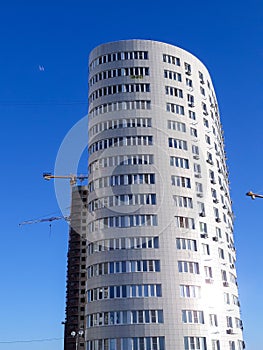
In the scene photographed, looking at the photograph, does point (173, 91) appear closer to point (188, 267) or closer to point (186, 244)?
point (186, 244)

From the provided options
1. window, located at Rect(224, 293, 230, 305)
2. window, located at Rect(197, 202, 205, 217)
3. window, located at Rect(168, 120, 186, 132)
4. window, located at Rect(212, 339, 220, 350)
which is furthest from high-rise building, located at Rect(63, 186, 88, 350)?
window, located at Rect(168, 120, 186, 132)

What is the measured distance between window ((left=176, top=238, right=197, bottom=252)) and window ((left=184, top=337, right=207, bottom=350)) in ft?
43.3

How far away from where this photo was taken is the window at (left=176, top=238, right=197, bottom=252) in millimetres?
65756

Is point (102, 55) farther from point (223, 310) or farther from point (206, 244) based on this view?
point (223, 310)

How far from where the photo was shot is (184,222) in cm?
6775

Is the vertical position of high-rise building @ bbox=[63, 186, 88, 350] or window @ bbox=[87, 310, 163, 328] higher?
high-rise building @ bbox=[63, 186, 88, 350]

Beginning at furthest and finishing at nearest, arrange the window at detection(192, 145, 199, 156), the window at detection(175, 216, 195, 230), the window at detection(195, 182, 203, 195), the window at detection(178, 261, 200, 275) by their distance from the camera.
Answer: the window at detection(192, 145, 199, 156) < the window at detection(195, 182, 203, 195) < the window at detection(175, 216, 195, 230) < the window at detection(178, 261, 200, 275)

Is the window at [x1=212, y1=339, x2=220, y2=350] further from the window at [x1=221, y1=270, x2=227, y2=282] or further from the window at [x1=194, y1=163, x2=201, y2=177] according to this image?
the window at [x1=194, y1=163, x2=201, y2=177]

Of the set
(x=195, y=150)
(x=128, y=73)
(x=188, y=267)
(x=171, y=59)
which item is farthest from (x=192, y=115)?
(x=188, y=267)

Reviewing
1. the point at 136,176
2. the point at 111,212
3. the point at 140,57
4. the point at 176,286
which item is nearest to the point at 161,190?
the point at 136,176

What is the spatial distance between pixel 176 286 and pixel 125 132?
26789mm

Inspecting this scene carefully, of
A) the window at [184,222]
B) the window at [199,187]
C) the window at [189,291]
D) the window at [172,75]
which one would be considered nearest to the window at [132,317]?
the window at [189,291]

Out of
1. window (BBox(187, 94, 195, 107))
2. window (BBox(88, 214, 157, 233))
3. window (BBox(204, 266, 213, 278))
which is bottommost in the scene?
window (BBox(204, 266, 213, 278))

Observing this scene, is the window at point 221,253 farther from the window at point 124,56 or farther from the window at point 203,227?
the window at point 124,56
